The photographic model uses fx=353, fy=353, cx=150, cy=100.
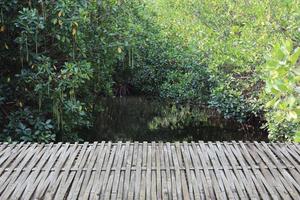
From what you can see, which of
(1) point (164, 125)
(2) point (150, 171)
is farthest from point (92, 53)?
(2) point (150, 171)

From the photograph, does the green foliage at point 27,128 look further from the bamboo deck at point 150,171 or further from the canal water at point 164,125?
Answer: the canal water at point 164,125

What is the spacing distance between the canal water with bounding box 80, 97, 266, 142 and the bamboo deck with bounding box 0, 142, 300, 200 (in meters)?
6.76

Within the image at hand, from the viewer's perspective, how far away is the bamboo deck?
300cm

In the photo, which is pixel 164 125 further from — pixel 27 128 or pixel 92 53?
pixel 27 128

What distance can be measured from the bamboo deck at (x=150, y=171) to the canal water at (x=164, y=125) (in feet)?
22.2

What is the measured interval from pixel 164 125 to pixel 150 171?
31.4 feet

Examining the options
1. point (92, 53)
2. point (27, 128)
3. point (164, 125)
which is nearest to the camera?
point (27, 128)

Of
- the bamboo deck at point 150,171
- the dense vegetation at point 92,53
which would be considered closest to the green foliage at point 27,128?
the dense vegetation at point 92,53

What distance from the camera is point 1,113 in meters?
7.14

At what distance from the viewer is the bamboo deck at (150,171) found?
9.86ft

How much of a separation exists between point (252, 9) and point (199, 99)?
6032 millimetres

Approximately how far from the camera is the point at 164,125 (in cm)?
1296

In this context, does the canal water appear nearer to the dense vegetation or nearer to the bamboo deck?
the dense vegetation

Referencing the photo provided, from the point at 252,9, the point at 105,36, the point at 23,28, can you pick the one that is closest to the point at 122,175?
the point at 23,28
